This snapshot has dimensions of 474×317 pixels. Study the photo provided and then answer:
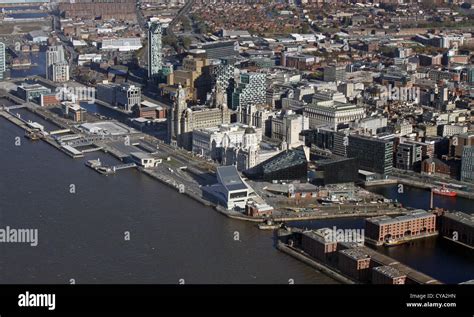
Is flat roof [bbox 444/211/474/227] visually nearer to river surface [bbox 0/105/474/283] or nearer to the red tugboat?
river surface [bbox 0/105/474/283]

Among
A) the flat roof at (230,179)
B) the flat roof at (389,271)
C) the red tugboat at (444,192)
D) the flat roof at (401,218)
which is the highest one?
the flat roof at (389,271)

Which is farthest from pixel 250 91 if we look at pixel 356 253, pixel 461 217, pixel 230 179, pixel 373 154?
pixel 356 253

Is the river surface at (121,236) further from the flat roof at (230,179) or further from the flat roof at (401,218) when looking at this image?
the flat roof at (401,218)

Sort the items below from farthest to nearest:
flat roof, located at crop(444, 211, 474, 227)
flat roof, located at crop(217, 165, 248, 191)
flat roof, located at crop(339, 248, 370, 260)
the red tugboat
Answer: the red tugboat < flat roof, located at crop(217, 165, 248, 191) < flat roof, located at crop(444, 211, 474, 227) < flat roof, located at crop(339, 248, 370, 260)

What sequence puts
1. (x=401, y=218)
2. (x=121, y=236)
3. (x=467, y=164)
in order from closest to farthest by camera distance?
1. (x=121, y=236)
2. (x=401, y=218)
3. (x=467, y=164)

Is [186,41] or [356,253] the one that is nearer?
[356,253]

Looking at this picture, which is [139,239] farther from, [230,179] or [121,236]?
[230,179]

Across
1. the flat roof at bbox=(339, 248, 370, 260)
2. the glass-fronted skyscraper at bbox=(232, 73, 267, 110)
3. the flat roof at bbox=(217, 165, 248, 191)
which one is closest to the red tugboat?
the flat roof at bbox=(217, 165, 248, 191)

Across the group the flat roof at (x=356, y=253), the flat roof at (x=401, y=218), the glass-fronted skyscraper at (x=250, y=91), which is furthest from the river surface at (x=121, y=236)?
the glass-fronted skyscraper at (x=250, y=91)

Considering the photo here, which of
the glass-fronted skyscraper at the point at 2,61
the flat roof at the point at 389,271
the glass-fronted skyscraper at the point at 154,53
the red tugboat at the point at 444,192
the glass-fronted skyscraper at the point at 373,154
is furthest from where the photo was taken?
the glass-fronted skyscraper at the point at 2,61

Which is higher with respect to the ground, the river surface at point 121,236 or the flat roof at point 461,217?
the flat roof at point 461,217
